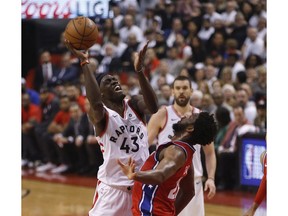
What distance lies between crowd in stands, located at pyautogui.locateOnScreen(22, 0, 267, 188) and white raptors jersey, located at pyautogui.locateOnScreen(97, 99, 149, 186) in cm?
479

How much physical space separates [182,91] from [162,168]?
2.25 metres

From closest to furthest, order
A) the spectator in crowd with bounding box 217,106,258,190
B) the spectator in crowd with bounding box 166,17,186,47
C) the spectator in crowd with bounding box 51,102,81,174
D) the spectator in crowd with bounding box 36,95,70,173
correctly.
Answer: the spectator in crowd with bounding box 217,106,258,190 → the spectator in crowd with bounding box 51,102,81,174 → the spectator in crowd with bounding box 36,95,70,173 → the spectator in crowd with bounding box 166,17,186,47

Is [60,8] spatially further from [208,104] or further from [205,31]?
[205,31]

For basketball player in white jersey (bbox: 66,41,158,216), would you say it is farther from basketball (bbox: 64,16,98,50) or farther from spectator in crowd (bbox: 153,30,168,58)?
spectator in crowd (bbox: 153,30,168,58)

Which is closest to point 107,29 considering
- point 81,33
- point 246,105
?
point 246,105

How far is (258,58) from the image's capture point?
453 inches

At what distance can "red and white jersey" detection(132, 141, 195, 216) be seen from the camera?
4289 millimetres

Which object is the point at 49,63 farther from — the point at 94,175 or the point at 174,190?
the point at 174,190

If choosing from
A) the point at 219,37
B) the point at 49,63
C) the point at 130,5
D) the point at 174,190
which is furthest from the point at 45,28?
the point at 174,190

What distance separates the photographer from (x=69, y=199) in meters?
9.40

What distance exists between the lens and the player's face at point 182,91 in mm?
6168

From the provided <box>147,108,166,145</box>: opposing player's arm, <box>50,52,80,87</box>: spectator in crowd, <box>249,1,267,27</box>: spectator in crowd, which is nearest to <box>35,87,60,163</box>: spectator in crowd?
<box>50,52,80,87</box>: spectator in crowd

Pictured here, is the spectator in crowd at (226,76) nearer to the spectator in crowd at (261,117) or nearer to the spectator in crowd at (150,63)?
the spectator in crowd at (261,117)
